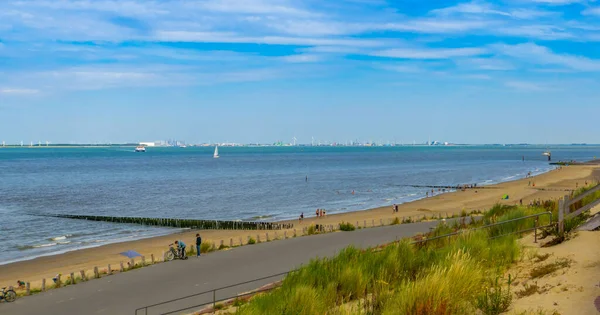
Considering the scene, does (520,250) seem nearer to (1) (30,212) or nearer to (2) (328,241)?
(2) (328,241)

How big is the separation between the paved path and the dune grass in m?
6.01

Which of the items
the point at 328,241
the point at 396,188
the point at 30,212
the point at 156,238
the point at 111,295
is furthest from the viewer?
the point at 396,188

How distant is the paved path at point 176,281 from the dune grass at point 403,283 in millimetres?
6011

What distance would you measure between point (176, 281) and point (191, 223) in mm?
28914

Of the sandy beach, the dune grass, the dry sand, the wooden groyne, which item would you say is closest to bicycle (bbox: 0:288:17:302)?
the sandy beach

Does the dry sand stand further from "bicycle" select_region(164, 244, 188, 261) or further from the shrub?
"bicycle" select_region(164, 244, 188, 261)

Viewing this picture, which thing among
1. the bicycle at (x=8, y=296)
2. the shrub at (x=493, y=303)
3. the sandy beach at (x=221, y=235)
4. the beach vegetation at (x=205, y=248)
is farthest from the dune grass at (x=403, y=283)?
the sandy beach at (x=221, y=235)

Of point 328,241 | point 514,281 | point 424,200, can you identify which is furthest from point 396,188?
point 514,281

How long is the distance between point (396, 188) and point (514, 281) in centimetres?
7886

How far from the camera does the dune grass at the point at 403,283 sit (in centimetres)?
920

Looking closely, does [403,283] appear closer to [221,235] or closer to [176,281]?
[176,281]

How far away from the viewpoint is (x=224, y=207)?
64812 millimetres

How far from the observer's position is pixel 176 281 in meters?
21.9

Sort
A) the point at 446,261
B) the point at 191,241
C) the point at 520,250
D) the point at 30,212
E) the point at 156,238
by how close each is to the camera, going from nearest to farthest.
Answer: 1. the point at 446,261
2. the point at 520,250
3. the point at 191,241
4. the point at 156,238
5. the point at 30,212
